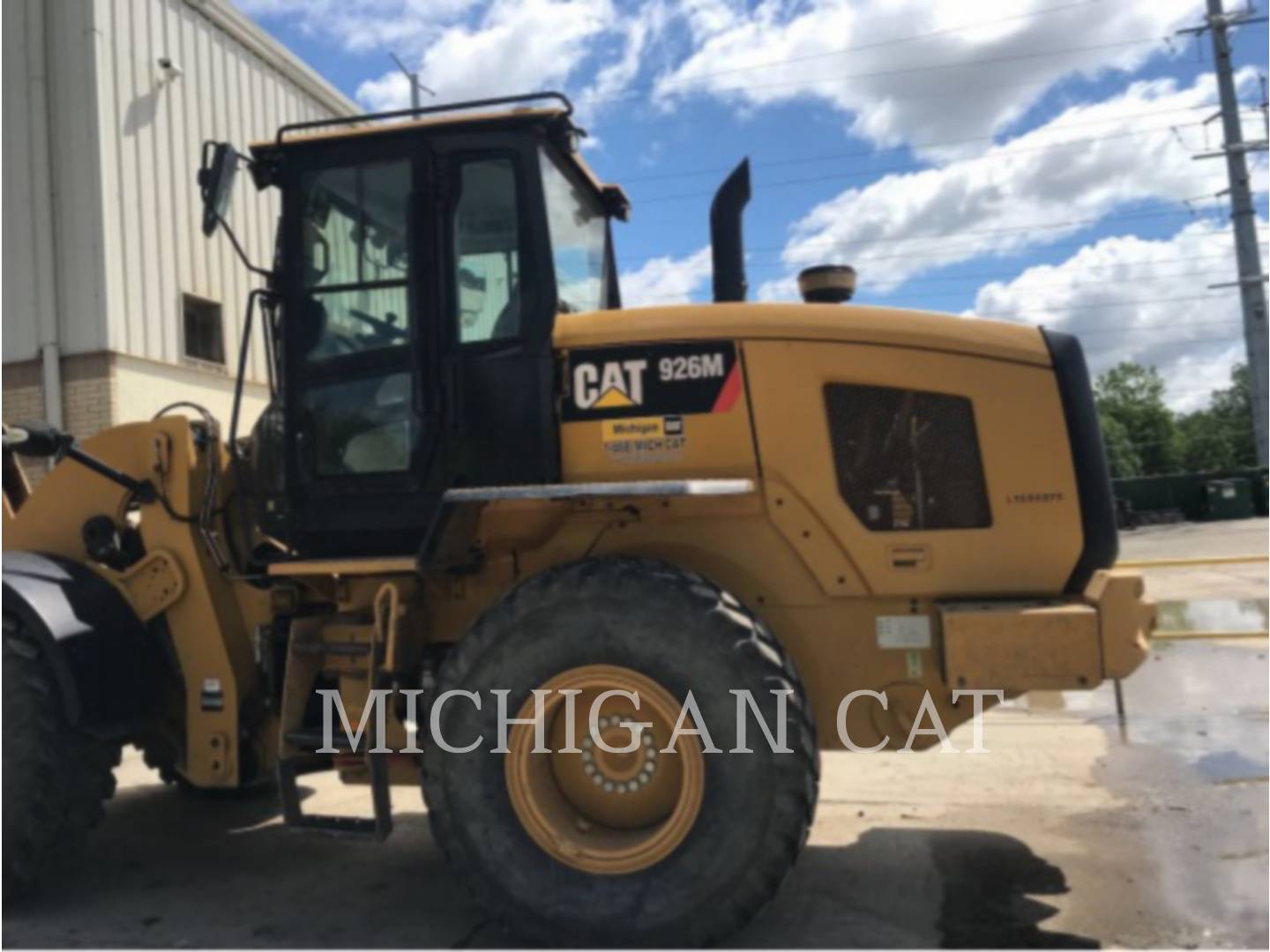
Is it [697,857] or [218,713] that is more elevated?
[218,713]

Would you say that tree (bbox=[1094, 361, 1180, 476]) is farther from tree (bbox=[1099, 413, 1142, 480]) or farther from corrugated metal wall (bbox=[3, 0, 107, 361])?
A: corrugated metal wall (bbox=[3, 0, 107, 361])

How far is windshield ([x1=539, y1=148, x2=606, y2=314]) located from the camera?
13.7ft

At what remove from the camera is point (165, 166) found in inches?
412

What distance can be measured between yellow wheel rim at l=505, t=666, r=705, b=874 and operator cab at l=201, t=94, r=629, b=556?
810 mm

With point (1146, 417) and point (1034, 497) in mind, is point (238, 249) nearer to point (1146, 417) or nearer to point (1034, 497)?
point (1034, 497)

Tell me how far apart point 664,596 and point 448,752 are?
0.94 m

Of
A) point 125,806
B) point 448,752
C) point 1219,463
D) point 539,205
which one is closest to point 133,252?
point 125,806

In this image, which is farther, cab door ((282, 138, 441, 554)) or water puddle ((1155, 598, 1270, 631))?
water puddle ((1155, 598, 1270, 631))

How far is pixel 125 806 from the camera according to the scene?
5.66 meters

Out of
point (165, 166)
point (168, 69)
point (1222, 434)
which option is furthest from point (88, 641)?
point (1222, 434)

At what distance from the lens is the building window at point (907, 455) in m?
3.85

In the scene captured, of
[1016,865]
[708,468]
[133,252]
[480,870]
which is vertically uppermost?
[133,252]

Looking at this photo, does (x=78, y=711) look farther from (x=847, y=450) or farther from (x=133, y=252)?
(x=133, y=252)

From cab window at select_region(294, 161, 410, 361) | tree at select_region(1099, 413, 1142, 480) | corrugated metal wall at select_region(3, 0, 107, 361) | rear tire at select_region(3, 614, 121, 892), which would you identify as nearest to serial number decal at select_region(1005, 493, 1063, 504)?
cab window at select_region(294, 161, 410, 361)
